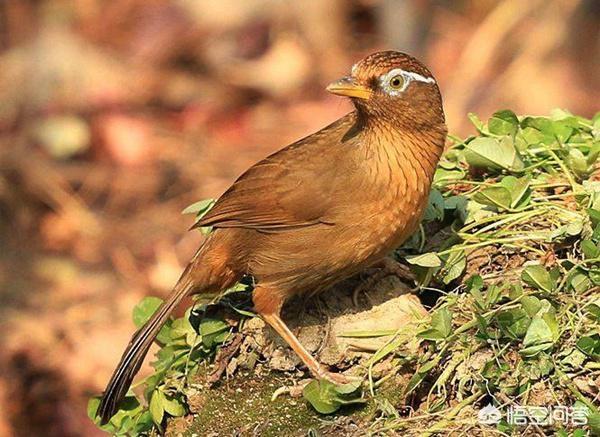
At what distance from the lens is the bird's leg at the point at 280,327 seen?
429cm

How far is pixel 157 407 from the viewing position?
449 centimetres

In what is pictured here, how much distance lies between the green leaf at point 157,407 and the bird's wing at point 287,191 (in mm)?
650

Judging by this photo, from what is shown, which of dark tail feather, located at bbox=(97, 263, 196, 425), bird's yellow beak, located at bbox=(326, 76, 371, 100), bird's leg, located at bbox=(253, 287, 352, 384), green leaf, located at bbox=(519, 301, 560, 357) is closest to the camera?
green leaf, located at bbox=(519, 301, 560, 357)

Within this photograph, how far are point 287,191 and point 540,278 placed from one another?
101 cm

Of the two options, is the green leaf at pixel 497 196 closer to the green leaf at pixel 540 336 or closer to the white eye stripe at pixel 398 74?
the white eye stripe at pixel 398 74

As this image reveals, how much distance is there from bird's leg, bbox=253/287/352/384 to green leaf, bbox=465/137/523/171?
94 cm

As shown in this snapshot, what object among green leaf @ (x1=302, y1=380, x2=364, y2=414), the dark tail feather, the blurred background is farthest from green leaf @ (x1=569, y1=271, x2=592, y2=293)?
the blurred background

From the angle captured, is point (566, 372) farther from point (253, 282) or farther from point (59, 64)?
point (59, 64)

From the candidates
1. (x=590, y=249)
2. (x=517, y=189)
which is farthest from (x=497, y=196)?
(x=590, y=249)

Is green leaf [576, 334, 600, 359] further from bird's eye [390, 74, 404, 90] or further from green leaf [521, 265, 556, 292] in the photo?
bird's eye [390, 74, 404, 90]

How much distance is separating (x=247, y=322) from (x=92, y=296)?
369 centimetres

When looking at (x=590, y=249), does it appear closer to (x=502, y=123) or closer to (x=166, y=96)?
(x=502, y=123)

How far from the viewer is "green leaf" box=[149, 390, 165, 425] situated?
4484 millimetres

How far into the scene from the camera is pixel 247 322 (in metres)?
4.59
